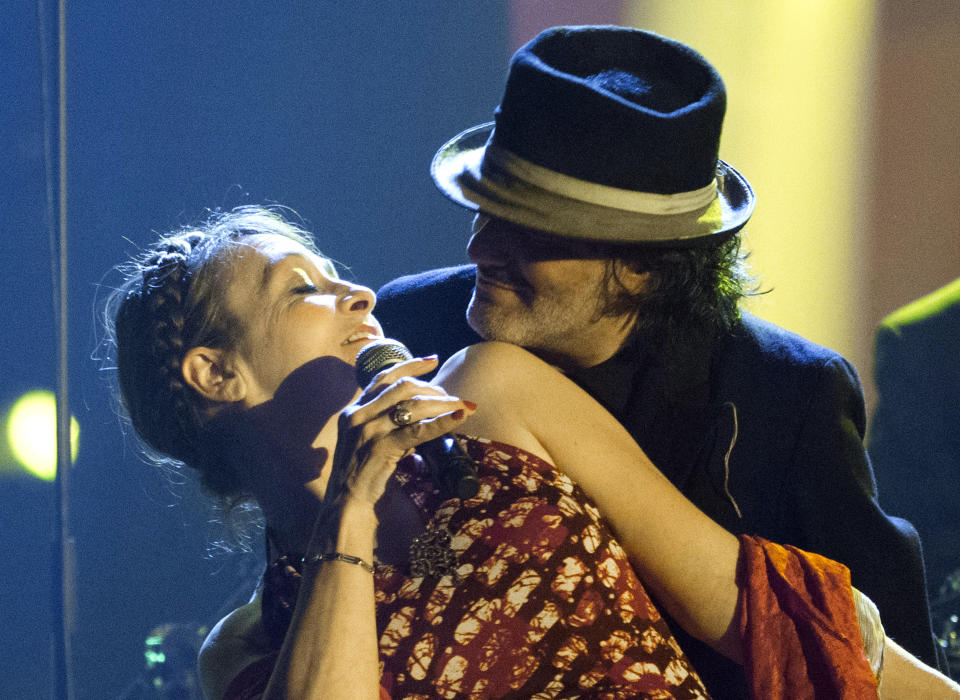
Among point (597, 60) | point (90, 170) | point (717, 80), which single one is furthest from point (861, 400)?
point (90, 170)

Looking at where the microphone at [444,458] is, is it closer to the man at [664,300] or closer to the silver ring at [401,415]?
the silver ring at [401,415]

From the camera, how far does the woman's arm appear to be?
144cm

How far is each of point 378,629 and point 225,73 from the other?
2.48 metres

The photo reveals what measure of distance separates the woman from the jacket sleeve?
16.5 inches

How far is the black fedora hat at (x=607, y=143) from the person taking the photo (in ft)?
5.37

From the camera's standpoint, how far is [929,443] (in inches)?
125

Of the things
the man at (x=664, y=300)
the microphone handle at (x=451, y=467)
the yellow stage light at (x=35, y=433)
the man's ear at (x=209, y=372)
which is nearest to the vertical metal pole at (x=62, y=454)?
the yellow stage light at (x=35, y=433)

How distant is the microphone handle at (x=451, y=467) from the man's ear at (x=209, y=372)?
0.56 m

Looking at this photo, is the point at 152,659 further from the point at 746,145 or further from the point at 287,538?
the point at 746,145

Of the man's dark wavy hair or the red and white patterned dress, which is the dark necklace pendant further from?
the man's dark wavy hair

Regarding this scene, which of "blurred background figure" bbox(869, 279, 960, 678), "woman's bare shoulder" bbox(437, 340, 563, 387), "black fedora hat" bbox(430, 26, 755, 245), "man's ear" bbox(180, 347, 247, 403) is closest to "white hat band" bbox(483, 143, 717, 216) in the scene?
"black fedora hat" bbox(430, 26, 755, 245)

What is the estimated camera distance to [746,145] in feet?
12.1

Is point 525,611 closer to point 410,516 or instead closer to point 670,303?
point 410,516

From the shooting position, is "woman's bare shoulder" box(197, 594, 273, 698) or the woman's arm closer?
the woman's arm
